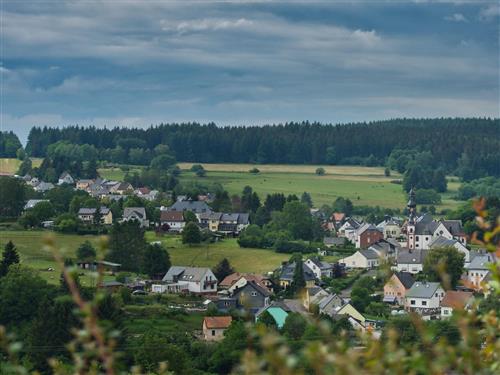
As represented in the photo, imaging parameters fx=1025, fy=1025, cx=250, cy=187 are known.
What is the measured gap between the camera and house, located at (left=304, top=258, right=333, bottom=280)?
4997cm

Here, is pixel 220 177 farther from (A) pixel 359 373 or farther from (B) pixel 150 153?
(A) pixel 359 373

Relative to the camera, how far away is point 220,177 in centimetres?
10306

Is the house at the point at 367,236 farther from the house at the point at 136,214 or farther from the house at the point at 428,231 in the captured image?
the house at the point at 136,214

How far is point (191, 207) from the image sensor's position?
235 ft

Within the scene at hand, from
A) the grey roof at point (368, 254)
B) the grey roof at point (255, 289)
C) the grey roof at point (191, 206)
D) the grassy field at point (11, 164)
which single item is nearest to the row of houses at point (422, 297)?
the grey roof at point (255, 289)

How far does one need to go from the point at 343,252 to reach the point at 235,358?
103ft

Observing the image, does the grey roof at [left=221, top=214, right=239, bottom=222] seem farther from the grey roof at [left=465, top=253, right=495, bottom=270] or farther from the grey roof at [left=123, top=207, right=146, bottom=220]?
the grey roof at [left=465, top=253, right=495, bottom=270]

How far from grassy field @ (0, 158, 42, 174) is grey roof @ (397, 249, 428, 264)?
205 feet

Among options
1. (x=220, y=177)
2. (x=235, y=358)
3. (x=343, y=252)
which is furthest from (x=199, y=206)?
(x=235, y=358)

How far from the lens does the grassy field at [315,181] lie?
8938 cm

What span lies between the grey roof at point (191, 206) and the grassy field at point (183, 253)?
396 inches

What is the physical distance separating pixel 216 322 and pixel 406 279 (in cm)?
1491

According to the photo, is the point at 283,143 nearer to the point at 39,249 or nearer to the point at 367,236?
the point at 367,236

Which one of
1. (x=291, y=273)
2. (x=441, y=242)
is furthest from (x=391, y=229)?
(x=291, y=273)
